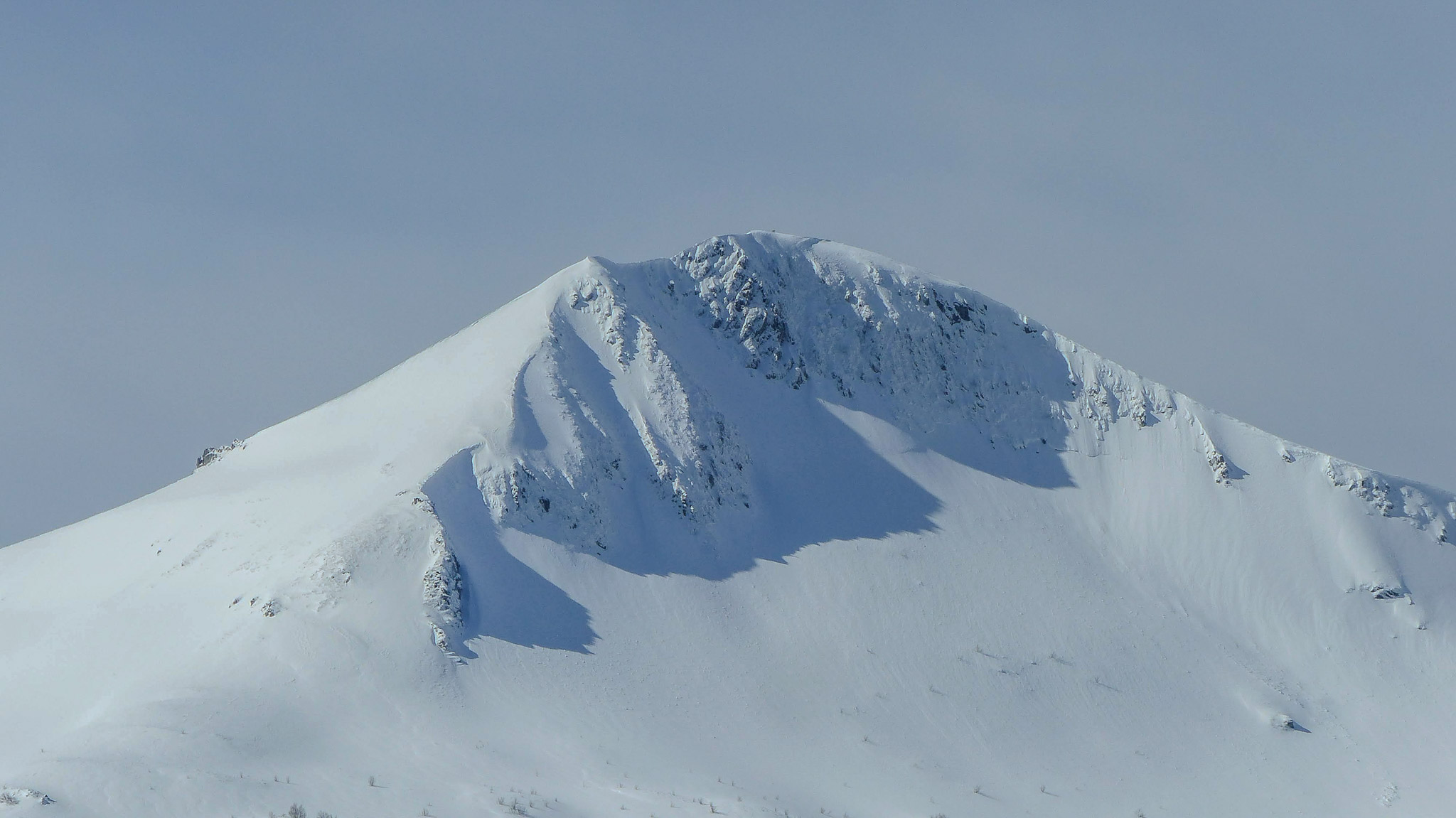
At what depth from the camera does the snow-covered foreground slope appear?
146ft

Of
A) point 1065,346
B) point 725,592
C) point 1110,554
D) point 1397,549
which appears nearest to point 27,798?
point 725,592

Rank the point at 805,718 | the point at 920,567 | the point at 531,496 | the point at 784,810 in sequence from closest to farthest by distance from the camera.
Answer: the point at 784,810, the point at 805,718, the point at 531,496, the point at 920,567

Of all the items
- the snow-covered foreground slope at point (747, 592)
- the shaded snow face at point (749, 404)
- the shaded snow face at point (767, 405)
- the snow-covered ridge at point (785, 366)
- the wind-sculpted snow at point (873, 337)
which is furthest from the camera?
the wind-sculpted snow at point (873, 337)

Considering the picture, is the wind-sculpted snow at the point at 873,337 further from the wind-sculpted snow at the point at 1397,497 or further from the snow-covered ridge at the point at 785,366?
the wind-sculpted snow at the point at 1397,497

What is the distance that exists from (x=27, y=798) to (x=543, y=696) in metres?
18.8

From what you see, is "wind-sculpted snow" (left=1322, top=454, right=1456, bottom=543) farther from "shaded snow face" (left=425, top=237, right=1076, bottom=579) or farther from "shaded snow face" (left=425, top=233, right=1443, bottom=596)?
"shaded snow face" (left=425, top=237, right=1076, bottom=579)

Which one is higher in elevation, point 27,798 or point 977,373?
point 977,373

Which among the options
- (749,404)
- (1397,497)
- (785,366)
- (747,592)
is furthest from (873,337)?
(1397,497)

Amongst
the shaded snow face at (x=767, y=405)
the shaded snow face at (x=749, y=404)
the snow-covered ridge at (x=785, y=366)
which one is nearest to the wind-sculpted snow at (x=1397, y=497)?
the snow-covered ridge at (x=785, y=366)

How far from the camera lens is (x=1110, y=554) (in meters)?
66.1

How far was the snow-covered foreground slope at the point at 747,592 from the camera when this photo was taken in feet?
146

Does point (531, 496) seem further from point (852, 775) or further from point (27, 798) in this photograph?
point (27, 798)

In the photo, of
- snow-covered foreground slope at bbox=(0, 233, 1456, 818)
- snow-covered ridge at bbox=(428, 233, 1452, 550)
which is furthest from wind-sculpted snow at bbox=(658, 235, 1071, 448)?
snow-covered foreground slope at bbox=(0, 233, 1456, 818)

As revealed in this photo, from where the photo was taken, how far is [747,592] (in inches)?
2299
